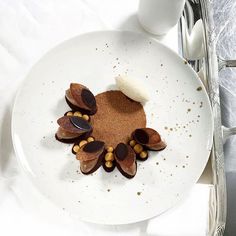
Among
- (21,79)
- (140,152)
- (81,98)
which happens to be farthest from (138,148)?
(21,79)

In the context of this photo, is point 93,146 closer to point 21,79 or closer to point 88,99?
point 88,99

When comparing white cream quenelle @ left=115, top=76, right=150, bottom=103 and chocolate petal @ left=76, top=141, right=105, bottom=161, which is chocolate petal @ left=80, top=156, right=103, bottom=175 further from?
white cream quenelle @ left=115, top=76, right=150, bottom=103

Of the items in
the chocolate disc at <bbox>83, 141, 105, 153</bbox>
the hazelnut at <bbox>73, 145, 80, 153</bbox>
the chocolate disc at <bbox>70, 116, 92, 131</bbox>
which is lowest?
the hazelnut at <bbox>73, 145, 80, 153</bbox>

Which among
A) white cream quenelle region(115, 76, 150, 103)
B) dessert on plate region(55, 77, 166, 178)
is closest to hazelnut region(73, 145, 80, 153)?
dessert on plate region(55, 77, 166, 178)

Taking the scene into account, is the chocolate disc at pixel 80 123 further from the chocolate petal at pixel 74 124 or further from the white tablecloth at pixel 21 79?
the white tablecloth at pixel 21 79

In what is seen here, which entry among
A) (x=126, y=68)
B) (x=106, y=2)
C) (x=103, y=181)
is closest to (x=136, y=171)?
(x=103, y=181)

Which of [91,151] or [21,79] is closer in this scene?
[91,151]

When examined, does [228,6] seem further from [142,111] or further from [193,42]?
[142,111]
